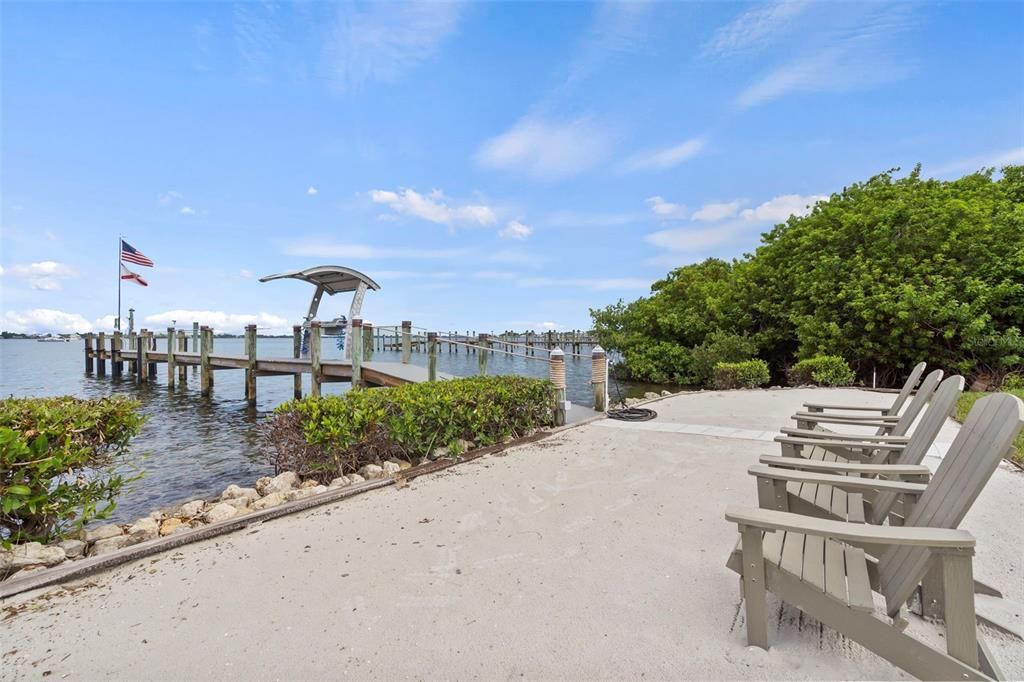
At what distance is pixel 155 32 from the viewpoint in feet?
17.2

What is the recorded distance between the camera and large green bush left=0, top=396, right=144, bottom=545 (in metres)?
2.40

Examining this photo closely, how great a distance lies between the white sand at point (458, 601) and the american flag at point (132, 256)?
20853 mm

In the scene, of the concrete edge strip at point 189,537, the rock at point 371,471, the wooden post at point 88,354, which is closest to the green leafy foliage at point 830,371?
the concrete edge strip at point 189,537

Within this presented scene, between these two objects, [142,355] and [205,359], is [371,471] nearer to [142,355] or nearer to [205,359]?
[205,359]

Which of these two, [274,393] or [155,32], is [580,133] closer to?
[155,32]

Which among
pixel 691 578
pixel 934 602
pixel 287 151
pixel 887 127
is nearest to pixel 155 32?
pixel 287 151

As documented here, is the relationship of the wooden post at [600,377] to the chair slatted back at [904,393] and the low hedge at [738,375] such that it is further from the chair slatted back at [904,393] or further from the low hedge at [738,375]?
the low hedge at [738,375]

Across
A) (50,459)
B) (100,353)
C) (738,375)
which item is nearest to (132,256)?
(100,353)

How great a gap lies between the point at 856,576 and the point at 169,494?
6990 millimetres

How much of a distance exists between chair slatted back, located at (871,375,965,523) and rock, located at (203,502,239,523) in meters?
4.11

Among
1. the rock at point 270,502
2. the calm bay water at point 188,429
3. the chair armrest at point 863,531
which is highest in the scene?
the chair armrest at point 863,531

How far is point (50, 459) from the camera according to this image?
97.6 inches

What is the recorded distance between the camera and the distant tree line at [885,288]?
1104 cm

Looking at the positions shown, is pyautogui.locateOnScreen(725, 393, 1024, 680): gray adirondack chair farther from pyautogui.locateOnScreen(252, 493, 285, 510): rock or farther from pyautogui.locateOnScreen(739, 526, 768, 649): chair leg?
pyautogui.locateOnScreen(252, 493, 285, 510): rock
